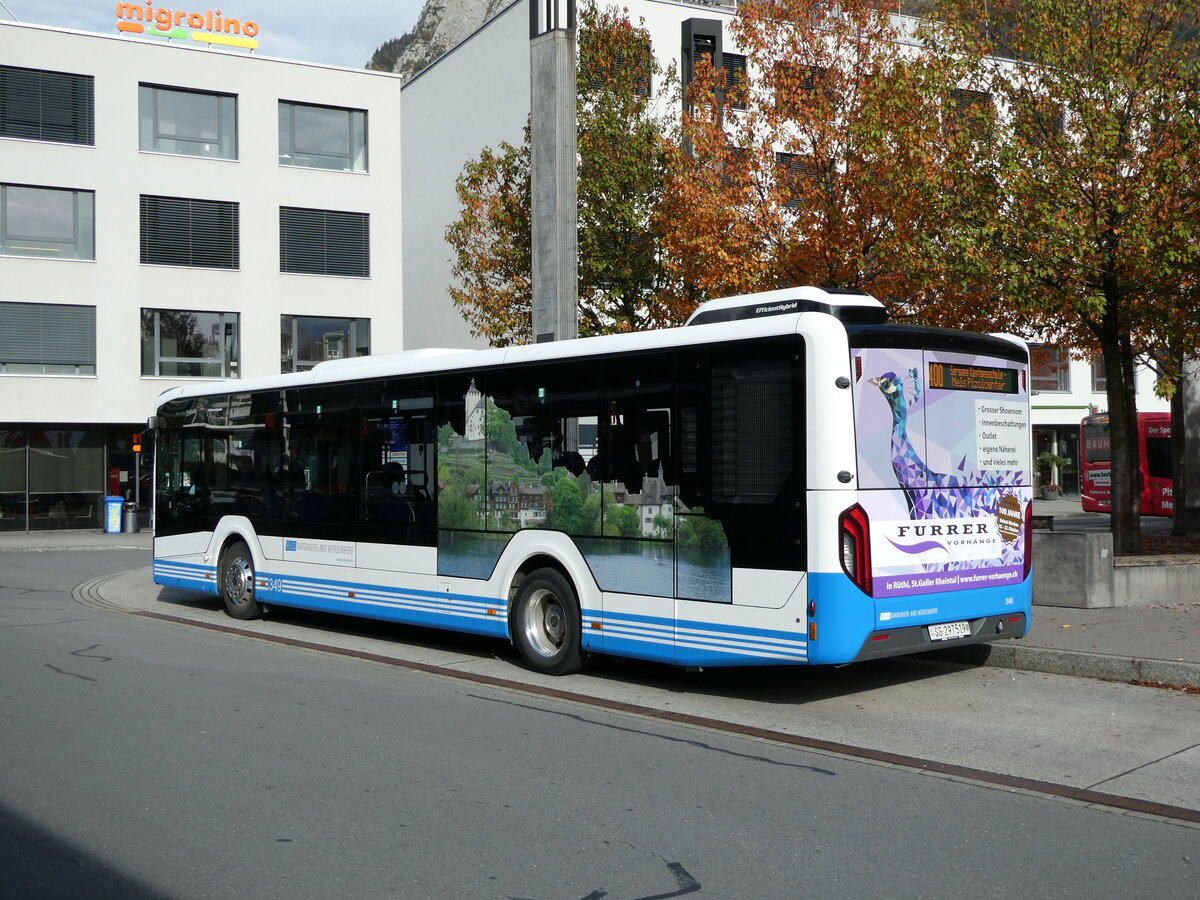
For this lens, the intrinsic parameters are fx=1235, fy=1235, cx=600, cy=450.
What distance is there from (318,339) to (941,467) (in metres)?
31.3

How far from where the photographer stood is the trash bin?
35125 mm

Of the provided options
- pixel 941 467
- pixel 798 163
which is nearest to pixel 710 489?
pixel 941 467

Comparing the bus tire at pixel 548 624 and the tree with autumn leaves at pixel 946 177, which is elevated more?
the tree with autumn leaves at pixel 946 177

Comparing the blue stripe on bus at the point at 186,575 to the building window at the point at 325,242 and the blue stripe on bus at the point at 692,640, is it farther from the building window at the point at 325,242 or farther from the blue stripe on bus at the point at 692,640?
the building window at the point at 325,242

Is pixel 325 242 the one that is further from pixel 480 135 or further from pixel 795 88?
pixel 795 88

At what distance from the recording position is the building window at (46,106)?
3453cm

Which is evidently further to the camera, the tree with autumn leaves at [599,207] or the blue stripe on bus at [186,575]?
the tree with autumn leaves at [599,207]

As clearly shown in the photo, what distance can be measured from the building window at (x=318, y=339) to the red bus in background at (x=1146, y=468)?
860 inches

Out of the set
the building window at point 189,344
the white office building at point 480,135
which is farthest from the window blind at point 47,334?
the white office building at point 480,135

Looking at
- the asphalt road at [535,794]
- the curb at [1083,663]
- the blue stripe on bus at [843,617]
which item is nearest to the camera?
the asphalt road at [535,794]

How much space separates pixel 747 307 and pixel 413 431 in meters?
3.86

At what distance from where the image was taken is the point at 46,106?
3494cm

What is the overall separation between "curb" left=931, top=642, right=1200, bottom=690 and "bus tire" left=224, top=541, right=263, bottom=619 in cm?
787

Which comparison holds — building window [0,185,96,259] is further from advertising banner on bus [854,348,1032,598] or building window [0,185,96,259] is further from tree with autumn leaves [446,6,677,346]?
advertising banner on bus [854,348,1032,598]
